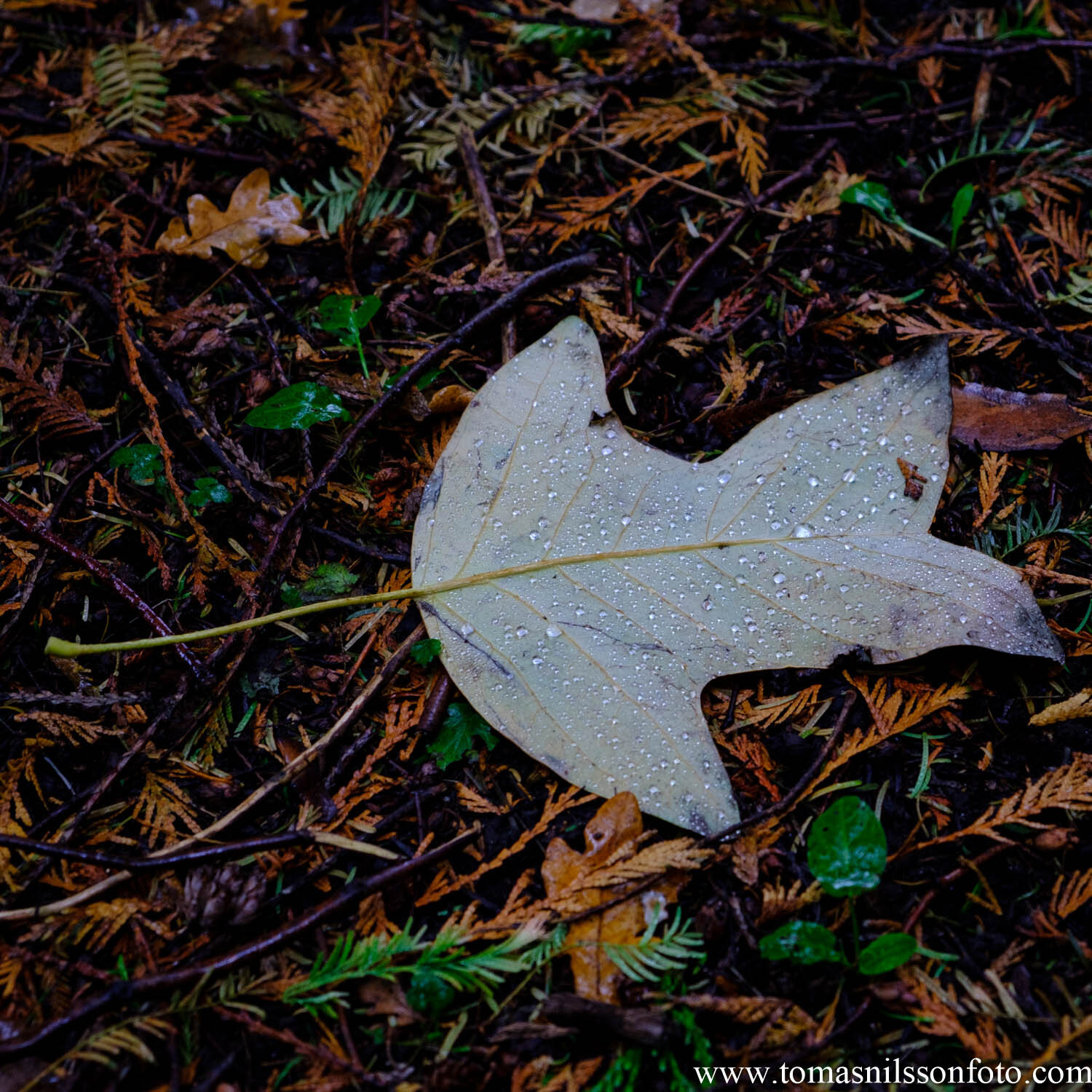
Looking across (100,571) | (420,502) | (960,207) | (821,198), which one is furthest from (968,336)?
(100,571)

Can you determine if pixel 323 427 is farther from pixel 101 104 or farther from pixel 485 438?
pixel 101 104

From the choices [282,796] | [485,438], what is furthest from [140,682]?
[485,438]

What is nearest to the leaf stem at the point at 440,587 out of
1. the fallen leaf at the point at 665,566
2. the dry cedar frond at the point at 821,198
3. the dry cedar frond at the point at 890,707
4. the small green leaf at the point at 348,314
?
the fallen leaf at the point at 665,566

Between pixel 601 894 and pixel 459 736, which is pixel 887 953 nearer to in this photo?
pixel 601 894

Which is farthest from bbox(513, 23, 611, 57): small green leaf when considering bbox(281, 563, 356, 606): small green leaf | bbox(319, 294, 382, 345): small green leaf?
bbox(281, 563, 356, 606): small green leaf

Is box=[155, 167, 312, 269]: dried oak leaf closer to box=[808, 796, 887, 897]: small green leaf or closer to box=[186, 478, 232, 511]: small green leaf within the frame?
box=[186, 478, 232, 511]: small green leaf
